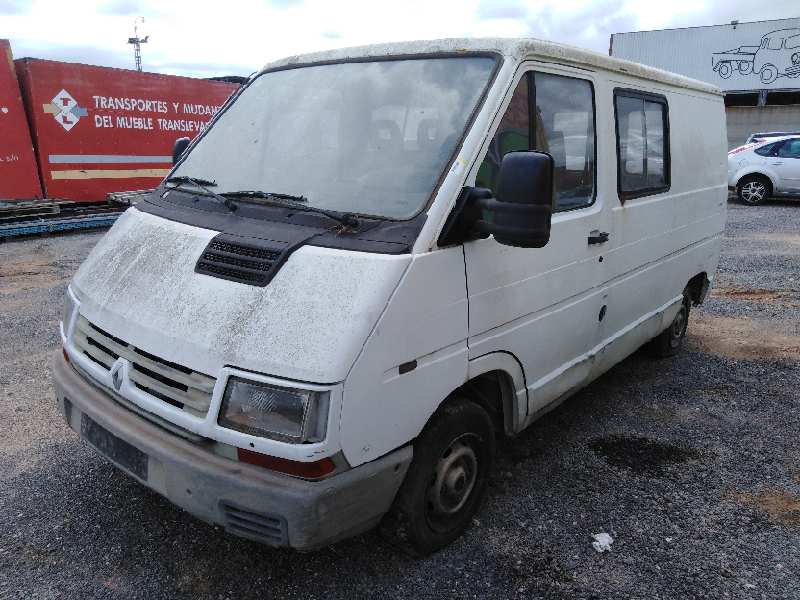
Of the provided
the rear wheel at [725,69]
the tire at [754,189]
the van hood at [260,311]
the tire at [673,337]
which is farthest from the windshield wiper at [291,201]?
the rear wheel at [725,69]

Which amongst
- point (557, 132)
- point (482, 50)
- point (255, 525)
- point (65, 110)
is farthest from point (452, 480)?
point (65, 110)

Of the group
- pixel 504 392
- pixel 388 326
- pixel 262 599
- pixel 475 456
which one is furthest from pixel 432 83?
pixel 262 599

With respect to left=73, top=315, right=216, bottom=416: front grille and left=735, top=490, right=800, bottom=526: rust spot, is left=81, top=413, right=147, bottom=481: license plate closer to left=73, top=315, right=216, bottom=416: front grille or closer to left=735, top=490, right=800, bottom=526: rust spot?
left=73, top=315, right=216, bottom=416: front grille

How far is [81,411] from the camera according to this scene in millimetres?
2695

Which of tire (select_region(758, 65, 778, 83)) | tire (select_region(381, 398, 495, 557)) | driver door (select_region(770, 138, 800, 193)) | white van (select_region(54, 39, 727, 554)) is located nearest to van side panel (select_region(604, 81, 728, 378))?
white van (select_region(54, 39, 727, 554))

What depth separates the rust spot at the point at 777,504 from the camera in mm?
3209

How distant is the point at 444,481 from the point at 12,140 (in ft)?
34.8

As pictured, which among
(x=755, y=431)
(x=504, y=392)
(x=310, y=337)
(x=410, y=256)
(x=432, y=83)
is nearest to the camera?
(x=310, y=337)

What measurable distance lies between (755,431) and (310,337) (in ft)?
11.2

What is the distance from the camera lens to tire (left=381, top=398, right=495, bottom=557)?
258 cm

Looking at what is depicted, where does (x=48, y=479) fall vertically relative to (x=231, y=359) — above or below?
below

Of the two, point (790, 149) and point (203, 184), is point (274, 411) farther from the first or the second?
point (790, 149)

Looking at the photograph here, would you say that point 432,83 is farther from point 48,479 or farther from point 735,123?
point 735,123

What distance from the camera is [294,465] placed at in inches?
85.4
